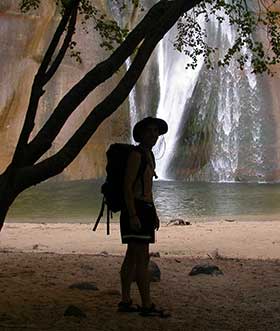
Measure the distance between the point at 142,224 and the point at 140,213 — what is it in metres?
0.09

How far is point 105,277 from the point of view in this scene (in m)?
7.87

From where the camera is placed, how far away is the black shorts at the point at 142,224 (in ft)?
18.4

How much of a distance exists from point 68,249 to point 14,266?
4094 millimetres

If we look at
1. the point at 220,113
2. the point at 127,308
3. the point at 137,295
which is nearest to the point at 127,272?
the point at 127,308

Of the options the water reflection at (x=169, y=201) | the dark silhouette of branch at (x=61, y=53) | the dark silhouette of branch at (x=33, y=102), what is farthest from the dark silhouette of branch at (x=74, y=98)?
the water reflection at (x=169, y=201)

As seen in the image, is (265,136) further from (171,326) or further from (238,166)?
(171,326)

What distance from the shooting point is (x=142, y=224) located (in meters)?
5.63

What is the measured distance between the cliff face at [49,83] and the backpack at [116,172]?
90.6ft

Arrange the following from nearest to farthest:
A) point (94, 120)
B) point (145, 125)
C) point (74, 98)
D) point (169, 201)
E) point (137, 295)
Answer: point (94, 120) → point (74, 98) → point (145, 125) → point (137, 295) → point (169, 201)

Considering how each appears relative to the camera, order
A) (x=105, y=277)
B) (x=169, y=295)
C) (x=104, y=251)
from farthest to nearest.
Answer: (x=104, y=251)
(x=105, y=277)
(x=169, y=295)

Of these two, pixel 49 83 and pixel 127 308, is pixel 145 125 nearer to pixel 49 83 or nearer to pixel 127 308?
pixel 127 308

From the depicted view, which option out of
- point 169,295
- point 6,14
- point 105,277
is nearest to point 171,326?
point 169,295

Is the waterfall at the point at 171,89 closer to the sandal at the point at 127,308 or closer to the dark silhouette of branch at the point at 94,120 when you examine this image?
the sandal at the point at 127,308

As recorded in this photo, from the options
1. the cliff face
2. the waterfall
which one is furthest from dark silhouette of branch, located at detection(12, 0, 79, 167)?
the waterfall
